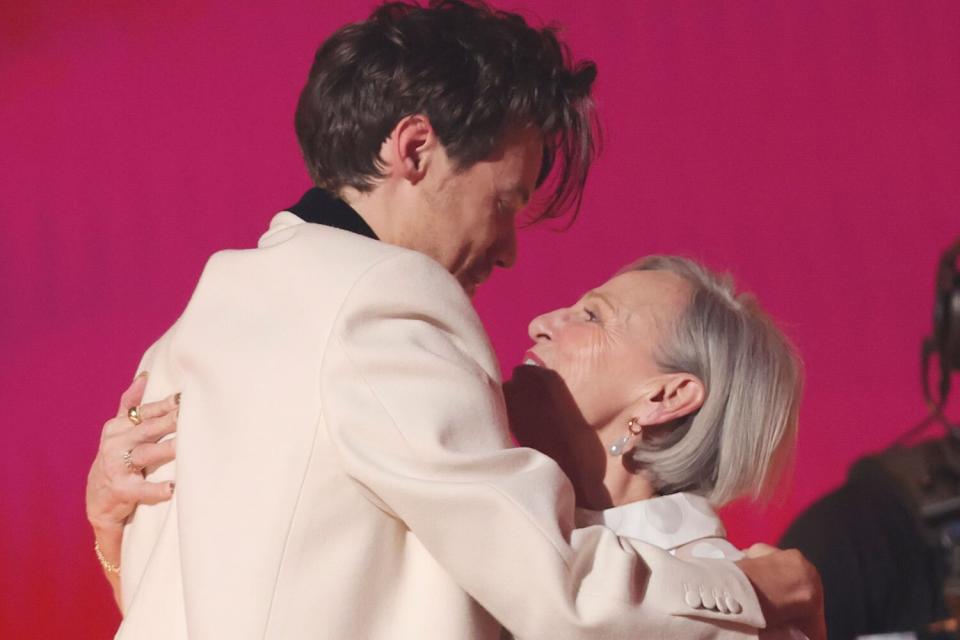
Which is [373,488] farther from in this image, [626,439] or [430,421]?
[626,439]

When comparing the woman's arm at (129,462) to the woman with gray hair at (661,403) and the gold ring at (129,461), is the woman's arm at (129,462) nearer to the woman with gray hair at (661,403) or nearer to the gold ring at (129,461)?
the gold ring at (129,461)

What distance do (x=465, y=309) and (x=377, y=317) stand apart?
0.36 feet

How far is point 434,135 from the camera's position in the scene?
185 centimetres

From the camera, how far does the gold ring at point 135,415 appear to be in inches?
70.7

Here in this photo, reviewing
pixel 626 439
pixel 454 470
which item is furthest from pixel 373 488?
pixel 626 439

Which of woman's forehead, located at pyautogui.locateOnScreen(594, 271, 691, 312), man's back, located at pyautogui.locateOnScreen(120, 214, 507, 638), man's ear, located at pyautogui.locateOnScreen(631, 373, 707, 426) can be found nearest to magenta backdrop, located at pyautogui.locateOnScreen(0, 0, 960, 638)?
woman's forehead, located at pyautogui.locateOnScreen(594, 271, 691, 312)

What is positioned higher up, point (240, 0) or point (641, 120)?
point (240, 0)

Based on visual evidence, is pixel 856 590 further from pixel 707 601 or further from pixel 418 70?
pixel 418 70

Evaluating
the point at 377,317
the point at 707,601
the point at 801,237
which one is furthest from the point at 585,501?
the point at 801,237

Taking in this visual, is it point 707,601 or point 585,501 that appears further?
point 585,501

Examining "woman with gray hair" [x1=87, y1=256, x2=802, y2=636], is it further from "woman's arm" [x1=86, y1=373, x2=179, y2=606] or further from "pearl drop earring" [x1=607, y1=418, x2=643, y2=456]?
"woman's arm" [x1=86, y1=373, x2=179, y2=606]

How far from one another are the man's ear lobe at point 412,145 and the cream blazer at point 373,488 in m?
0.25

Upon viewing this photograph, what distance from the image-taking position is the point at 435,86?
1.85 m

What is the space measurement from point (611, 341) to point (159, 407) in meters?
0.64
